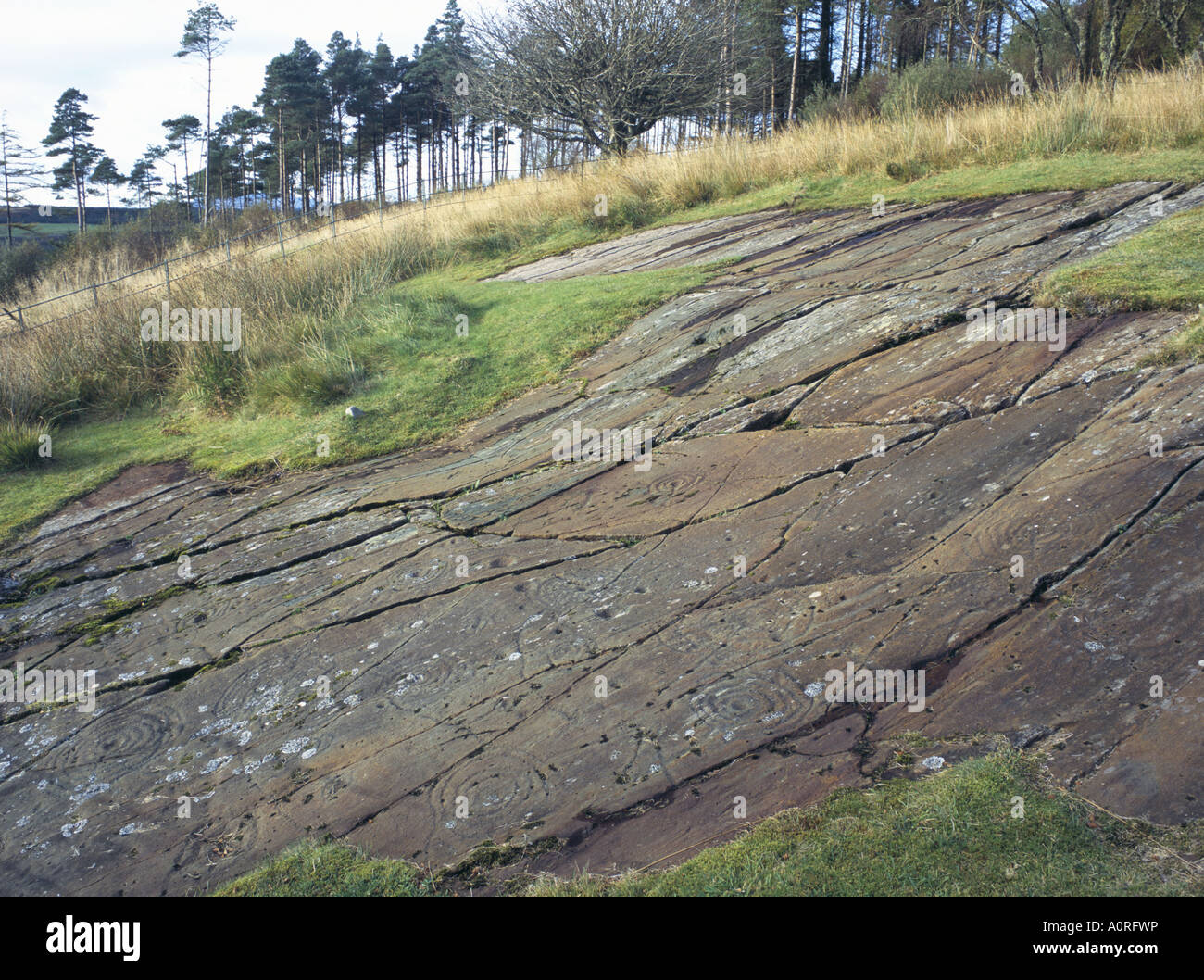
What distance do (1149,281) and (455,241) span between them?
11870mm

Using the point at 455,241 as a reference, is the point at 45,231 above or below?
above

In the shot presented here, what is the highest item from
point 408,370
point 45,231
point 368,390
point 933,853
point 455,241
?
point 45,231

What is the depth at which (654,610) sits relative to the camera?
427cm

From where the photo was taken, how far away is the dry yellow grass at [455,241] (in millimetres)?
9570

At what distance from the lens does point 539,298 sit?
33.3 ft

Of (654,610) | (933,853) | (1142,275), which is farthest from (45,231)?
(933,853)

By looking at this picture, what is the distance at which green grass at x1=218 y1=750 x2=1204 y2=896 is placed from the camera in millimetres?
2416

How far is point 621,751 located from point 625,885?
2.32 ft

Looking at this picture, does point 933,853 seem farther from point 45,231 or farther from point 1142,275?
point 45,231

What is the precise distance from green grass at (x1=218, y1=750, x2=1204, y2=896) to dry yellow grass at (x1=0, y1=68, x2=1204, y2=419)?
788cm

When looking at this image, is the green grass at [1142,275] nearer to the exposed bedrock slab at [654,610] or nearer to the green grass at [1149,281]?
the green grass at [1149,281]

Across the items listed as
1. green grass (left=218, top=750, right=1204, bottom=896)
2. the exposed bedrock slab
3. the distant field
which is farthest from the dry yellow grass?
the distant field
